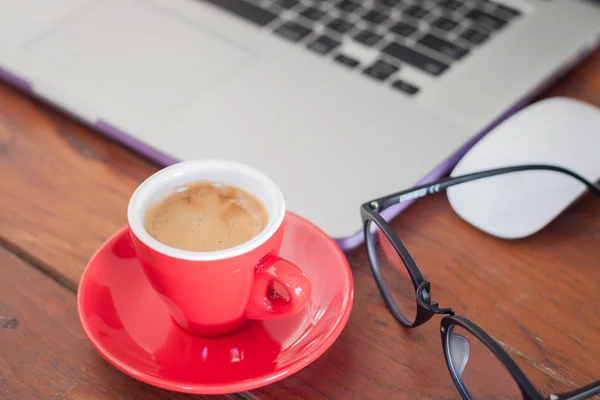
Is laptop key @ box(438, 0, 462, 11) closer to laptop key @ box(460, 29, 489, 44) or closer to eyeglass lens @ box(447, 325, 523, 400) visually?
laptop key @ box(460, 29, 489, 44)

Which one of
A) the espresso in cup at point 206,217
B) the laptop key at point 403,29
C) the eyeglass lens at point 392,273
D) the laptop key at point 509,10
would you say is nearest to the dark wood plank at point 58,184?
the espresso in cup at point 206,217

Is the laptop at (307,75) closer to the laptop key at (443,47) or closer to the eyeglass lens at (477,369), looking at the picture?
the laptop key at (443,47)

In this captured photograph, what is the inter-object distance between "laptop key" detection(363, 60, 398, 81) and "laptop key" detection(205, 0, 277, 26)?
0.51 feet

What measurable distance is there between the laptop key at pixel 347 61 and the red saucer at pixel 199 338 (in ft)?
0.87

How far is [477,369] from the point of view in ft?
1.51

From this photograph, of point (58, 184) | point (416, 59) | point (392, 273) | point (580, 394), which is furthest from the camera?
point (416, 59)

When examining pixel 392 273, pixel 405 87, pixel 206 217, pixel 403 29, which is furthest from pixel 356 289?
pixel 403 29

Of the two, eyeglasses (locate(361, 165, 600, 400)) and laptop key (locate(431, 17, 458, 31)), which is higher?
laptop key (locate(431, 17, 458, 31))

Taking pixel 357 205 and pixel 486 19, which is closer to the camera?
pixel 357 205

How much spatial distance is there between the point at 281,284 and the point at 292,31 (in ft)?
1.39

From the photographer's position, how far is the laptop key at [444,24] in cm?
80

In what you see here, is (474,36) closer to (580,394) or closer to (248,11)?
(248,11)

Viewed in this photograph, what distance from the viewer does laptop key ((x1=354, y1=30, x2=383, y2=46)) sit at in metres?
0.78

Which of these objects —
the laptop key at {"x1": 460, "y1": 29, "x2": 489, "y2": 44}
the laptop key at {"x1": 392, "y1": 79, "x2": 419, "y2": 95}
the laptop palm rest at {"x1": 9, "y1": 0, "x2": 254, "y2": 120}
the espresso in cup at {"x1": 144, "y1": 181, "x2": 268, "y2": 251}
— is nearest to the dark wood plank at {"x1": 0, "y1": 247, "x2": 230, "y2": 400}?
the espresso in cup at {"x1": 144, "y1": 181, "x2": 268, "y2": 251}
